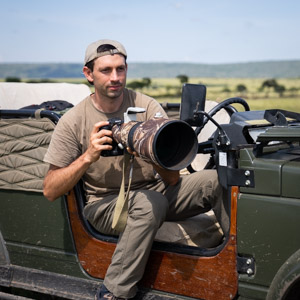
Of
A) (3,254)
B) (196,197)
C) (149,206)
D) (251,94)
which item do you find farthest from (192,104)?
(251,94)

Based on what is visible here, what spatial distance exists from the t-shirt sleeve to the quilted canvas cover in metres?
0.22


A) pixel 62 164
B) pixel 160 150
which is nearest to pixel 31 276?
pixel 62 164

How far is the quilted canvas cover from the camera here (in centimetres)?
340

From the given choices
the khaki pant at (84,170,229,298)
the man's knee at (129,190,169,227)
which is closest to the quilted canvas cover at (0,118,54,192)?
the khaki pant at (84,170,229,298)

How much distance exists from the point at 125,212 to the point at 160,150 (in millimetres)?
451

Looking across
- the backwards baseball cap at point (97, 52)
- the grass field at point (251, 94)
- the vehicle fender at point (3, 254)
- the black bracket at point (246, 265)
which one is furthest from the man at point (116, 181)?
the grass field at point (251, 94)

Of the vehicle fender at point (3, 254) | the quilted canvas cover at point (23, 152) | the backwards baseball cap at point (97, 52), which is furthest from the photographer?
the vehicle fender at point (3, 254)

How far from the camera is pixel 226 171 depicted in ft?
A: 8.93

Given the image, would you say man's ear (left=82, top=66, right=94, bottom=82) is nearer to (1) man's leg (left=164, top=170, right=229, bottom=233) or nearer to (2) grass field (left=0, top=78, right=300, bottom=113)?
(1) man's leg (left=164, top=170, right=229, bottom=233)

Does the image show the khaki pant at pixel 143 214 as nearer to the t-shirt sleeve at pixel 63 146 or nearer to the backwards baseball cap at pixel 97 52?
the t-shirt sleeve at pixel 63 146

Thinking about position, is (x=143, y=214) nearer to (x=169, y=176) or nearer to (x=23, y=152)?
(x=169, y=176)

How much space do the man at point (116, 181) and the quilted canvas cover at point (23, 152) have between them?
0.25 metres

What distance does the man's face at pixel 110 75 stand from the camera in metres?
3.16

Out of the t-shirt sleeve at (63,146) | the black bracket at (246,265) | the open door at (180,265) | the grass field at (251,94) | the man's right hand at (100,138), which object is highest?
the man's right hand at (100,138)
